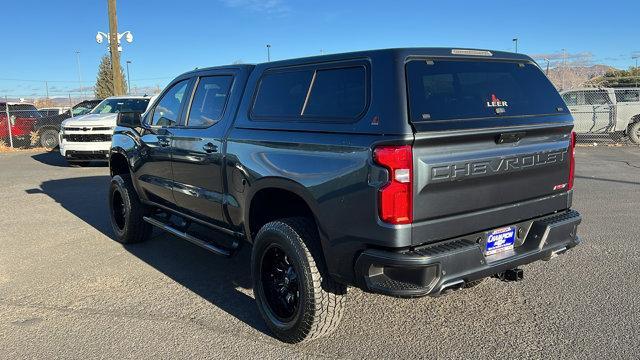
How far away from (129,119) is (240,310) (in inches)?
110

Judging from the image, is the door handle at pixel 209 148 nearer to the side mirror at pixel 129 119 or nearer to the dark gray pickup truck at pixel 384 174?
the dark gray pickup truck at pixel 384 174

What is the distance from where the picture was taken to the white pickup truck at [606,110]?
618 inches

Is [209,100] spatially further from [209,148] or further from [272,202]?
[272,202]

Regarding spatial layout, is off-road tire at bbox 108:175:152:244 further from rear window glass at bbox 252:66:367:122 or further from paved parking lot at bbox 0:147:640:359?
rear window glass at bbox 252:66:367:122

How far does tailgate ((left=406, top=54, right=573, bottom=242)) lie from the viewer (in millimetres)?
3002

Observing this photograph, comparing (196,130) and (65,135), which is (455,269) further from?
(65,135)

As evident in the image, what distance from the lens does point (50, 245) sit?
6.21 metres

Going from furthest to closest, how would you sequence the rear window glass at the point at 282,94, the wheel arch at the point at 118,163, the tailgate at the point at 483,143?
1. the wheel arch at the point at 118,163
2. the rear window glass at the point at 282,94
3. the tailgate at the point at 483,143

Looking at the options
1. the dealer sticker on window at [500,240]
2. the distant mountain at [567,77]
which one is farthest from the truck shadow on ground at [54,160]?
the dealer sticker on window at [500,240]

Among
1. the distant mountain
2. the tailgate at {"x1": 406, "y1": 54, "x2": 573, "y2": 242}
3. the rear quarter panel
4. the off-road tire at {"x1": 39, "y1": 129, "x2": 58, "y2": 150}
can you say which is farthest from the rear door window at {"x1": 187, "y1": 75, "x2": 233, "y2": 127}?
the off-road tire at {"x1": 39, "y1": 129, "x2": 58, "y2": 150}

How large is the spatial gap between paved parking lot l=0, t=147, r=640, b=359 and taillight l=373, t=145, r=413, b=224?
1.08 meters

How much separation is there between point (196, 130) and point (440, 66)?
2.27 metres

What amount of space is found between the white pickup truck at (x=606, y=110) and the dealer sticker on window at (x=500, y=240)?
1394cm

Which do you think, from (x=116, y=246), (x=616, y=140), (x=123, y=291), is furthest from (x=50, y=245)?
(x=616, y=140)
